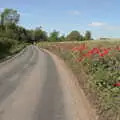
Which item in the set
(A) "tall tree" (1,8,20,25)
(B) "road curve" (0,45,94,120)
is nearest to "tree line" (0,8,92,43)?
(A) "tall tree" (1,8,20,25)

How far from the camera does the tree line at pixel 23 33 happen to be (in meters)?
135

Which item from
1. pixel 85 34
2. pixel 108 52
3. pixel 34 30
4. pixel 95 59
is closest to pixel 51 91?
pixel 95 59

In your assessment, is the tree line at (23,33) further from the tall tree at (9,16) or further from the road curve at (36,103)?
the road curve at (36,103)

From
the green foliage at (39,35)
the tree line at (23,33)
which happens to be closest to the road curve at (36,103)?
the tree line at (23,33)

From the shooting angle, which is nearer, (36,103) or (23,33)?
(36,103)

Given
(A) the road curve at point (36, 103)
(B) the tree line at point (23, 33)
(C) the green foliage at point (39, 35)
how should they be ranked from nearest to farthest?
(A) the road curve at point (36, 103) → (B) the tree line at point (23, 33) → (C) the green foliage at point (39, 35)

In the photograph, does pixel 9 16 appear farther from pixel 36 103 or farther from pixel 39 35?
pixel 36 103

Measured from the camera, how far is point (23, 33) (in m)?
163

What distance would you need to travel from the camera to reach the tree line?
135 meters

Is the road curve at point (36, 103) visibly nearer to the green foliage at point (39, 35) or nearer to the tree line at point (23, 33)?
the tree line at point (23, 33)

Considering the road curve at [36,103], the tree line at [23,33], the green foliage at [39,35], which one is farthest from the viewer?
the green foliage at [39,35]

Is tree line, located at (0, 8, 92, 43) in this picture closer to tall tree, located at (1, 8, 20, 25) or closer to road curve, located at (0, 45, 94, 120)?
tall tree, located at (1, 8, 20, 25)

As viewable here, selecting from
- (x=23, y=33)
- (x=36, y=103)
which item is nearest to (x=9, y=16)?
(x=23, y=33)

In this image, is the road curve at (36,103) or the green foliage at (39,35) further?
the green foliage at (39,35)
